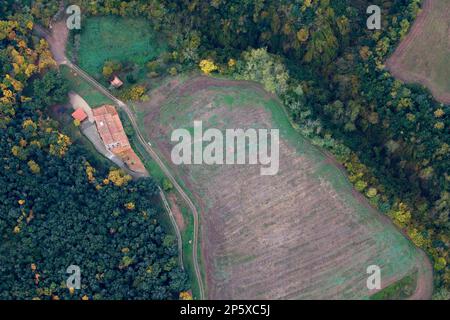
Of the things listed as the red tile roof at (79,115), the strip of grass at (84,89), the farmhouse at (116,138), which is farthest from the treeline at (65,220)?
the strip of grass at (84,89)

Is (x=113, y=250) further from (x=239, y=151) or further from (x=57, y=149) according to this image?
(x=239, y=151)

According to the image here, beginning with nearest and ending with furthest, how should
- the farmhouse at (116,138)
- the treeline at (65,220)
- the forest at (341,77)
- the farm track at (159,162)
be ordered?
1. the treeline at (65,220)
2. the farm track at (159,162)
3. the forest at (341,77)
4. the farmhouse at (116,138)

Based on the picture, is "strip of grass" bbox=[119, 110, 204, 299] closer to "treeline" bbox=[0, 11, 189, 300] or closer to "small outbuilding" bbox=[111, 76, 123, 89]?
"treeline" bbox=[0, 11, 189, 300]

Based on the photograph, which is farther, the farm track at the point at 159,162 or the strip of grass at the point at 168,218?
the strip of grass at the point at 168,218

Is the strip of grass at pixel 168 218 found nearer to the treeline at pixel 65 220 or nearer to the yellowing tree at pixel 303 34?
the treeline at pixel 65 220

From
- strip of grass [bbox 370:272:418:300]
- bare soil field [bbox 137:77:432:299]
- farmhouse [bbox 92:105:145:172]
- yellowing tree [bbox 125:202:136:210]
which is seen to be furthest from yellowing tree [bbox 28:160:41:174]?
strip of grass [bbox 370:272:418:300]

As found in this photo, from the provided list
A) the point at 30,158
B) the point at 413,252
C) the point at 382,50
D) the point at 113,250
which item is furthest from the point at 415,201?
the point at 30,158
